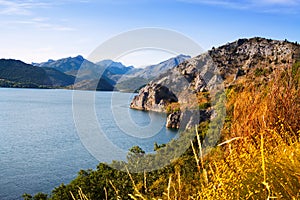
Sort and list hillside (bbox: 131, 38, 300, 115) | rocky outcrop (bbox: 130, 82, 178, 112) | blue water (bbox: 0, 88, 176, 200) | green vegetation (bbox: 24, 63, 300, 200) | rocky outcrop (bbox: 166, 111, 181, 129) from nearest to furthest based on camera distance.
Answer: green vegetation (bbox: 24, 63, 300, 200), blue water (bbox: 0, 88, 176, 200), rocky outcrop (bbox: 166, 111, 181, 129), hillside (bbox: 131, 38, 300, 115), rocky outcrop (bbox: 130, 82, 178, 112)

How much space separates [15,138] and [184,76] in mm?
51169

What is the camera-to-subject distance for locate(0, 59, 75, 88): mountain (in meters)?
163

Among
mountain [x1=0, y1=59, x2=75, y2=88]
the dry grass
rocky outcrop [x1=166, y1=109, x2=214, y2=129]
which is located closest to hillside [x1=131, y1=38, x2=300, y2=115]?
rocky outcrop [x1=166, y1=109, x2=214, y2=129]

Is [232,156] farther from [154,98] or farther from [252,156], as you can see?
[154,98]

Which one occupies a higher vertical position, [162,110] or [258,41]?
[258,41]

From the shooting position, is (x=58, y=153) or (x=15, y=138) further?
(x=15, y=138)

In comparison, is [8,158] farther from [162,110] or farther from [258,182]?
[162,110]

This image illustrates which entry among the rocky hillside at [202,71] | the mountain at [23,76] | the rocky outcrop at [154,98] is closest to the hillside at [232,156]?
the rocky hillside at [202,71]

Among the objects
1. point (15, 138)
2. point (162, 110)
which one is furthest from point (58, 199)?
point (162, 110)

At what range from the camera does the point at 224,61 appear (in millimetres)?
90875

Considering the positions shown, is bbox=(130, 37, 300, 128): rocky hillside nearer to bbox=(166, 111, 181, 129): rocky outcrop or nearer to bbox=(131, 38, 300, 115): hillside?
bbox=(131, 38, 300, 115): hillside

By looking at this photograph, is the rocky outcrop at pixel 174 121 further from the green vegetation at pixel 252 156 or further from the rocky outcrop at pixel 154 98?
the green vegetation at pixel 252 156

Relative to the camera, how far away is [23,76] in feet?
568

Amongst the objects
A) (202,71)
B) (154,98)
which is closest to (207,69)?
(202,71)
